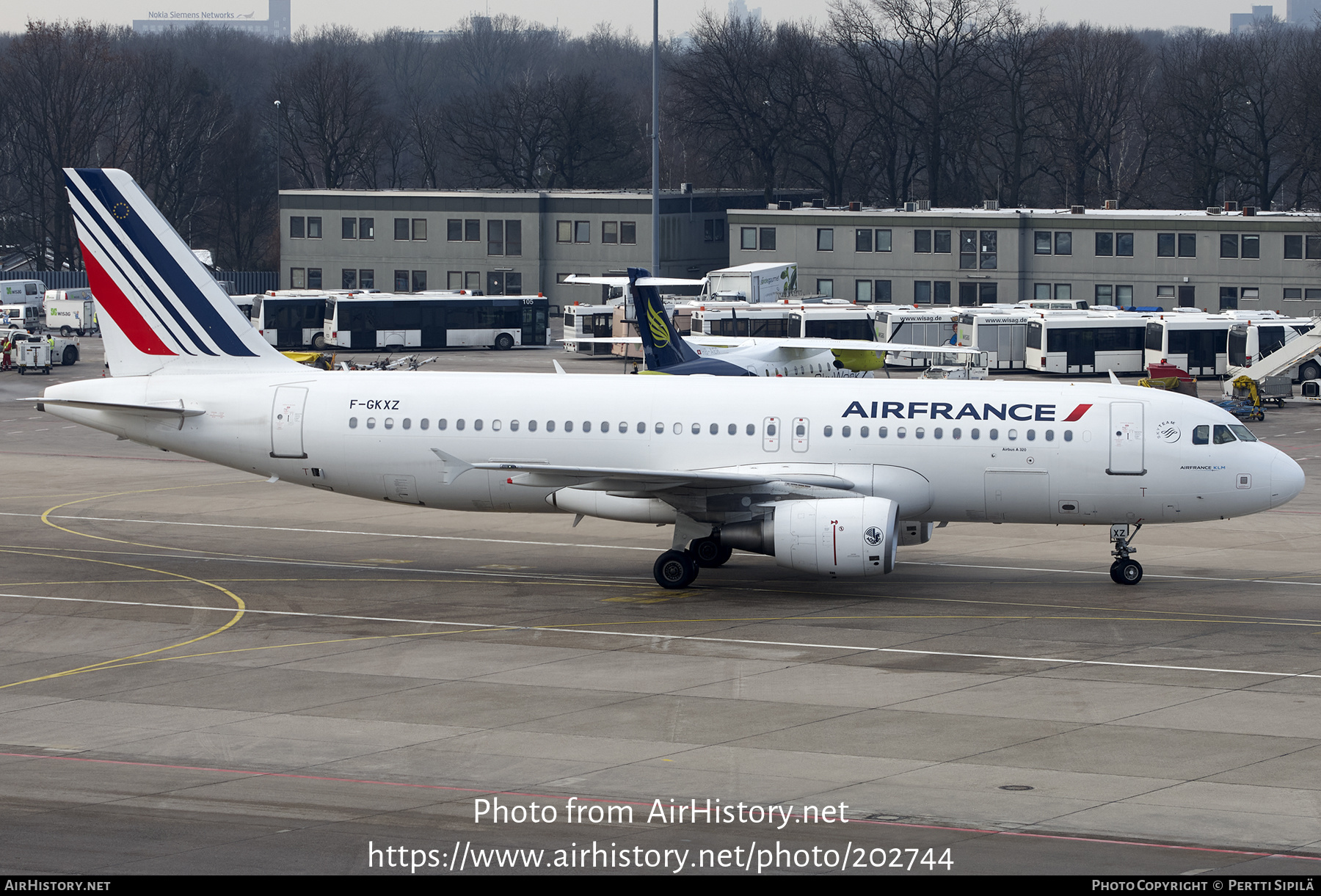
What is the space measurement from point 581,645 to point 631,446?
23.5ft

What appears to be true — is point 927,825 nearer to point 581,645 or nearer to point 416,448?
point 581,645

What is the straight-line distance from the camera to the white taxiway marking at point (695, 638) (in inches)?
1147

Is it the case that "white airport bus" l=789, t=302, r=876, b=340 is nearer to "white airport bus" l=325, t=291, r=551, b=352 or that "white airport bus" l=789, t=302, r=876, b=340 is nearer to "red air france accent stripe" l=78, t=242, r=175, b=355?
"white airport bus" l=325, t=291, r=551, b=352

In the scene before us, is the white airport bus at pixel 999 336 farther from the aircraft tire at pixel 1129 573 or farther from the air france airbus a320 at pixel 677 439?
the aircraft tire at pixel 1129 573

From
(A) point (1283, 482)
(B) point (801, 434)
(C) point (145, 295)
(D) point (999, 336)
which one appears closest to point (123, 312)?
(C) point (145, 295)

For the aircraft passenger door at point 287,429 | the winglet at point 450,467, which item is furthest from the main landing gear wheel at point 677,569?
the aircraft passenger door at point 287,429

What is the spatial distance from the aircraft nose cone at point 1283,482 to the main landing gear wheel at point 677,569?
42.4 feet

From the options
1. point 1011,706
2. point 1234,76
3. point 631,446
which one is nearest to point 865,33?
point 1234,76

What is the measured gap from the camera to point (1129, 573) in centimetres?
3697

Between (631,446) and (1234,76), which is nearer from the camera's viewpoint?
(631,446)

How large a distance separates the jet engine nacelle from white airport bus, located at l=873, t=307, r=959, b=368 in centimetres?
5937

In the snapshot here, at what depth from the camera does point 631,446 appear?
37.0 metres

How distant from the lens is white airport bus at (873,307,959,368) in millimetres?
92750

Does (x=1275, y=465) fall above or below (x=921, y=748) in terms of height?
above
